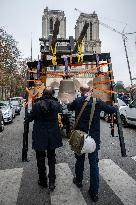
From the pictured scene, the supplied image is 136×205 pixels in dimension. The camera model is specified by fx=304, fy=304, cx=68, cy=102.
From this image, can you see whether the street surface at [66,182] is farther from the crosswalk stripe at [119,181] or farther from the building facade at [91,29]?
the building facade at [91,29]

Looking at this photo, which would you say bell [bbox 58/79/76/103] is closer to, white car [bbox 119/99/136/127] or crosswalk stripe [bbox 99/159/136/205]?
crosswalk stripe [bbox 99/159/136/205]

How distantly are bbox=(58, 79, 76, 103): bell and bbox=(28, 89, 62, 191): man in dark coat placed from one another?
0.66m

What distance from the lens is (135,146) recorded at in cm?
993

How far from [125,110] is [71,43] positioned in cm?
865

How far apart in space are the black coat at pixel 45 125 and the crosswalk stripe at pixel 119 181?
4.45ft

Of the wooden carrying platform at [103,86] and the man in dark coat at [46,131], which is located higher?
the wooden carrying platform at [103,86]

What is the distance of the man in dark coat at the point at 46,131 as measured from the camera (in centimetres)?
570

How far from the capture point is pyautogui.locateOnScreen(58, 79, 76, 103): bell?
649 cm

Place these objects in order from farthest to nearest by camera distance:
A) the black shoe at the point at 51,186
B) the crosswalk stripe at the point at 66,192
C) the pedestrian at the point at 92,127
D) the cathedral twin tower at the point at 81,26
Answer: the cathedral twin tower at the point at 81,26 < the black shoe at the point at 51,186 < the pedestrian at the point at 92,127 < the crosswalk stripe at the point at 66,192

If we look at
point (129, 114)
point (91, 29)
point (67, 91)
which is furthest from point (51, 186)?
point (91, 29)

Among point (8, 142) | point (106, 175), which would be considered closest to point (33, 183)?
point (106, 175)

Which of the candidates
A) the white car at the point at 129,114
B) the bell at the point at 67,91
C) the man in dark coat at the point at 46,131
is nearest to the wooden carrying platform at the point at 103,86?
the bell at the point at 67,91

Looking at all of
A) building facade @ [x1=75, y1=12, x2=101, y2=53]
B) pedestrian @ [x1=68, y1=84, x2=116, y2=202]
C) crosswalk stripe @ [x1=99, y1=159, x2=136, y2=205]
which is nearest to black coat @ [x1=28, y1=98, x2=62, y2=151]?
pedestrian @ [x1=68, y1=84, x2=116, y2=202]

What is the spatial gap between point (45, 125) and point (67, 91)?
109cm
